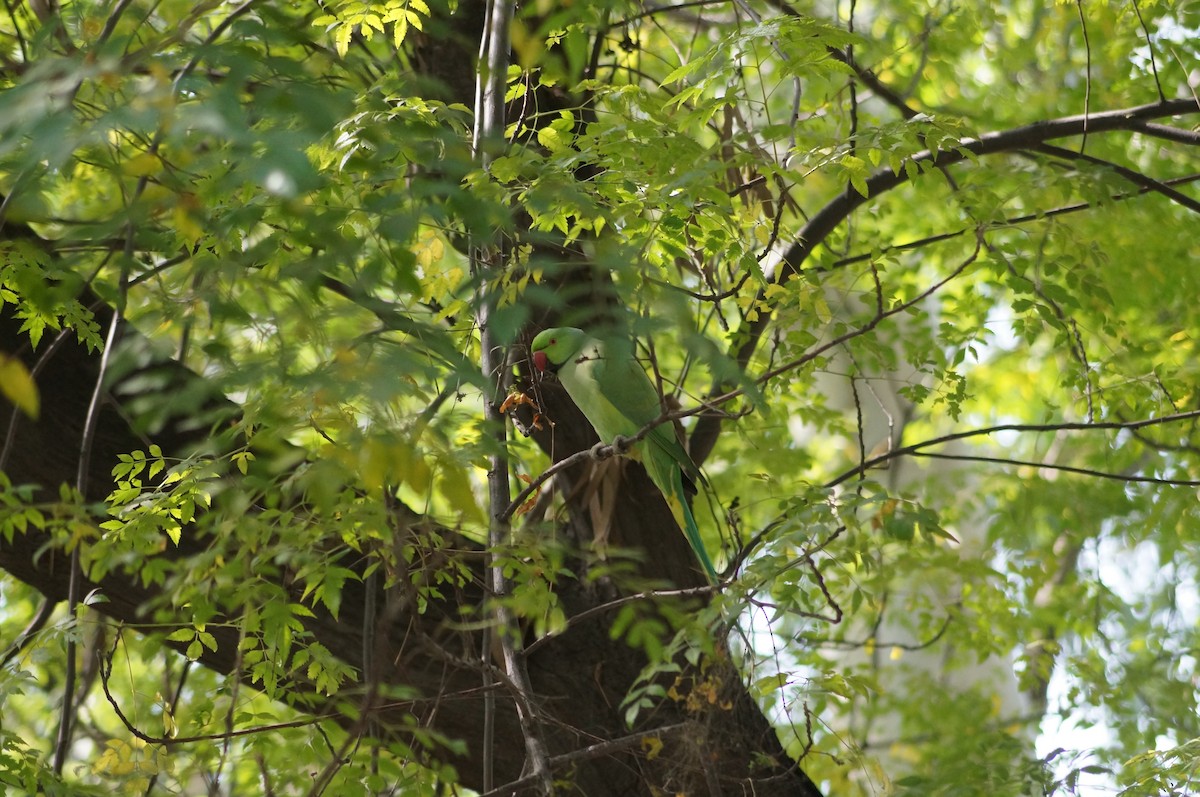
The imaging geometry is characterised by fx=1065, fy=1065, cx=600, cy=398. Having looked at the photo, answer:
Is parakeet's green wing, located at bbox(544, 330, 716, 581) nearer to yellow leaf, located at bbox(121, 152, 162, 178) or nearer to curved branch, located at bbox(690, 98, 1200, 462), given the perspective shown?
curved branch, located at bbox(690, 98, 1200, 462)

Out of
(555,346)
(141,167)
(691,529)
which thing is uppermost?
(555,346)

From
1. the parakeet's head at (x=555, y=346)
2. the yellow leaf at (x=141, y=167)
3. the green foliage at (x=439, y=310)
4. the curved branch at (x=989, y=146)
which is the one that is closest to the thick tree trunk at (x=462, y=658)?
the green foliage at (x=439, y=310)

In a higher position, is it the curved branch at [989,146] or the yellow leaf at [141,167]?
the curved branch at [989,146]

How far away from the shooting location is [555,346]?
276 centimetres

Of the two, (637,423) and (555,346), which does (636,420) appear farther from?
(555,346)

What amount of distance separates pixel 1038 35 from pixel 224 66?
19.2 feet

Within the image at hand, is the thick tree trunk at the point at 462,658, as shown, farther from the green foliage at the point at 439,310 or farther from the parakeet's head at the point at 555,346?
the parakeet's head at the point at 555,346

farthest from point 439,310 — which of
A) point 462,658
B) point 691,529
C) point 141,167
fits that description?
point 141,167

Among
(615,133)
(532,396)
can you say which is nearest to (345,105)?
(615,133)

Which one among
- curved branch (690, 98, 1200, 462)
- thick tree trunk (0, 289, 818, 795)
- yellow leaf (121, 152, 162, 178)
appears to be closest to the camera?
yellow leaf (121, 152, 162, 178)

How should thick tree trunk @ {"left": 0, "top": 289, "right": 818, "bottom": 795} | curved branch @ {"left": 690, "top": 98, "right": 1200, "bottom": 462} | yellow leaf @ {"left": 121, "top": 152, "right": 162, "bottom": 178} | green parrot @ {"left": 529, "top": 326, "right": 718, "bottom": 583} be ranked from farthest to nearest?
curved branch @ {"left": 690, "top": 98, "right": 1200, "bottom": 462}
green parrot @ {"left": 529, "top": 326, "right": 718, "bottom": 583}
thick tree trunk @ {"left": 0, "top": 289, "right": 818, "bottom": 795}
yellow leaf @ {"left": 121, "top": 152, "right": 162, "bottom": 178}

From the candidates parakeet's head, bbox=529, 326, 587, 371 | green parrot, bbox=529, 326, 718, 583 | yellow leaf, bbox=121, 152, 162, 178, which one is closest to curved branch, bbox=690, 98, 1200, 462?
green parrot, bbox=529, 326, 718, 583

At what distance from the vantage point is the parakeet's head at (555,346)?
2668 mm

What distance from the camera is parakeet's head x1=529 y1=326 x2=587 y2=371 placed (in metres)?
2.67
